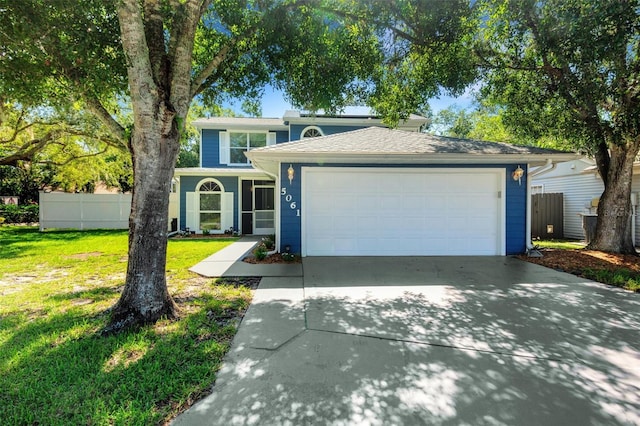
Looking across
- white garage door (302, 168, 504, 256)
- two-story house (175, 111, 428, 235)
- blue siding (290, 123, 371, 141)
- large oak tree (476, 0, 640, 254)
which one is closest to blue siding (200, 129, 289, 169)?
two-story house (175, 111, 428, 235)

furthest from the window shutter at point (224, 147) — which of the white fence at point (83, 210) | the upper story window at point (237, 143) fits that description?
the white fence at point (83, 210)

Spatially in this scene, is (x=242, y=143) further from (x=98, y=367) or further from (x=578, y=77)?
(x=98, y=367)

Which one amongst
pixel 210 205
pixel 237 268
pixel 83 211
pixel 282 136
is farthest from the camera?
Answer: pixel 83 211

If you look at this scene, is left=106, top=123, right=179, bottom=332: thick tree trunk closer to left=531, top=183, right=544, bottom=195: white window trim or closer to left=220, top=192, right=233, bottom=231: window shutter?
left=220, top=192, right=233, bottom=231: window shutter

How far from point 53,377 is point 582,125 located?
35.2 feet

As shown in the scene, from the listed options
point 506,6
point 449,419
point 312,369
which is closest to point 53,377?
point 312,369

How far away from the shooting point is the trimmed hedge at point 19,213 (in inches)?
797

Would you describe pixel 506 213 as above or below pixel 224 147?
below

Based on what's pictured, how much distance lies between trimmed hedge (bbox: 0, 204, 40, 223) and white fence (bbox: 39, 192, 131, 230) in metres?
8.52

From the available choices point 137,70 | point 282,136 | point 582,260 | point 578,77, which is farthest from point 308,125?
point 582,260

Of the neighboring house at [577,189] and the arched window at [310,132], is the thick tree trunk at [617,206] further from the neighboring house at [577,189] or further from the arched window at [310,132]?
the arched window at [310,132]

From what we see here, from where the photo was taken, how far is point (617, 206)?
7883 mm

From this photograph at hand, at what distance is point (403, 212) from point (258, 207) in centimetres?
761

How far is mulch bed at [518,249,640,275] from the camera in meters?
6.36
